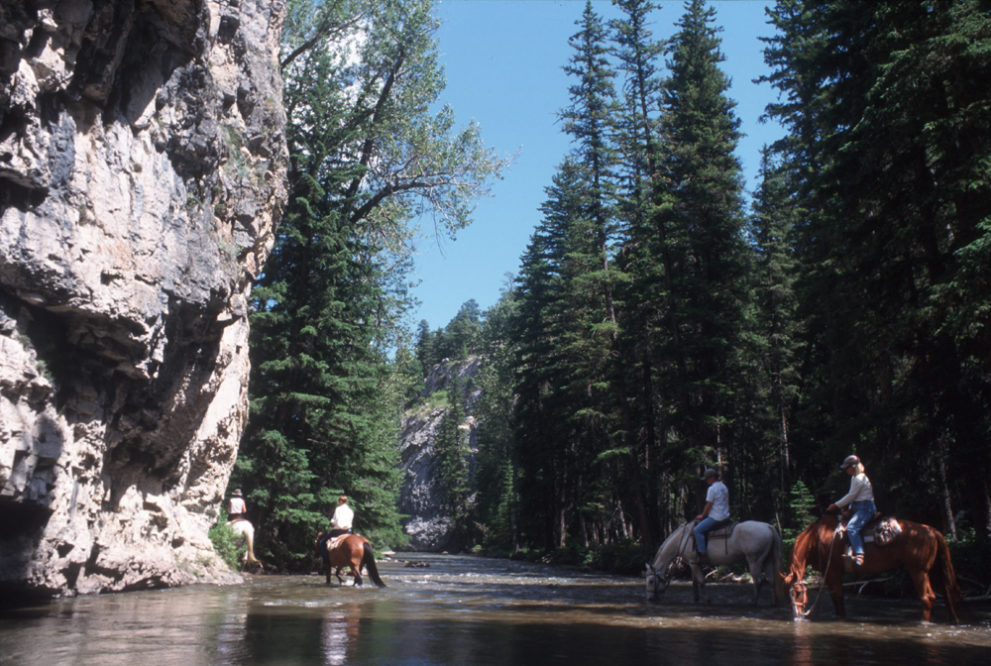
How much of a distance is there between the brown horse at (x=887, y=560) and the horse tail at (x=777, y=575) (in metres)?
0.94

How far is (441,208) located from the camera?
94.3 feet

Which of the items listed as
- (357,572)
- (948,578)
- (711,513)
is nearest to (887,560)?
(948,578)

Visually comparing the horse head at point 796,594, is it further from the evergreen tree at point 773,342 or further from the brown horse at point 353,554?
the evergreen tree at point 773,342

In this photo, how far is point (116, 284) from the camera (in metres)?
12.7

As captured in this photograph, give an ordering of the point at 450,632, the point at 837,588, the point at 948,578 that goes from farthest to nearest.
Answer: the point at 837,588
the point at 948,578
the point at 450,632

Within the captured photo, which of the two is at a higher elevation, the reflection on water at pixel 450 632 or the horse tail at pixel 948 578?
the horse tail at pixel 948 578

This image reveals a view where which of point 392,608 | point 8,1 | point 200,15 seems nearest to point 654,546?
point 392,608

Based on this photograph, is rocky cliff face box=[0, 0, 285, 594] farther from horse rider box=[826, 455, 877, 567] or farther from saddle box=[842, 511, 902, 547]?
saddle box=[842, 511, 902, 547]

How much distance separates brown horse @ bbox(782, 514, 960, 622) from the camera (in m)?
10.5

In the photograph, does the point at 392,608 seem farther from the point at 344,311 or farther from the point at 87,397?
the point at 344,311

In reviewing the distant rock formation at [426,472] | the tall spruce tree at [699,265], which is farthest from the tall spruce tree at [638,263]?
the distant rock formation at [426,472]

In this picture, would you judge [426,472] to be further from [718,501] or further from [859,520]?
[859,520]

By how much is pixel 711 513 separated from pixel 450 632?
737 cm

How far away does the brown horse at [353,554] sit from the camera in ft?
55.4
